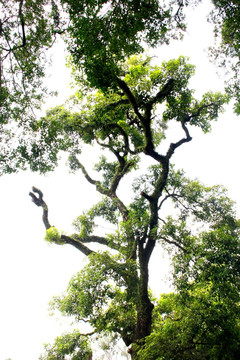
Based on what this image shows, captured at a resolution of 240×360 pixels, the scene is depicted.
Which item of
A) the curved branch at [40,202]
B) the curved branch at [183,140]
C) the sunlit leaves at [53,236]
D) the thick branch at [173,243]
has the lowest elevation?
the thick branch at [173,243]

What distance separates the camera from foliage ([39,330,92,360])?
8.17 metres

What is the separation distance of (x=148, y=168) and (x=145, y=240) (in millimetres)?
4034

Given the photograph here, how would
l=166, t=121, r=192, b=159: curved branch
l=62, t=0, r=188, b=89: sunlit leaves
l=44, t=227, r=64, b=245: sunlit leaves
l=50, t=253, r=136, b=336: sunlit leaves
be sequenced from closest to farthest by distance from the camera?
1. l=62, t=0, r=188, b=89: sunlit leaves
2. l=50, t=253, r=136, b=336: sunlit leaves
3. l=166, t=121, r=192, b=159: curved branch
4. l=44, t=227, r=64, b=245: sunlit leaves

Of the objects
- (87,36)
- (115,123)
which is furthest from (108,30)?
(115,123)

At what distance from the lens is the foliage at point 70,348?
8.17 m

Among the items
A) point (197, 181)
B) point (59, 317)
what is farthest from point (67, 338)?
point (197, 181)

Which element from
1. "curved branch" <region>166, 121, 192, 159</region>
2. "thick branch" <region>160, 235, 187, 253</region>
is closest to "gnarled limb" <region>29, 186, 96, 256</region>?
"thick branch" <region>160, 235, 187, 253</region>

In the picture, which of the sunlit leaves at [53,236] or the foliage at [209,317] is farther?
the sunlit leaves at [53,236]

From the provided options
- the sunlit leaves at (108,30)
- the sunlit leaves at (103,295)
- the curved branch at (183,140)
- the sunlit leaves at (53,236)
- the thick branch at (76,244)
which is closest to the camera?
the sunlit leaves at (108,30)

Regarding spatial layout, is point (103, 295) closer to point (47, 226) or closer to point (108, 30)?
point (47, 226)

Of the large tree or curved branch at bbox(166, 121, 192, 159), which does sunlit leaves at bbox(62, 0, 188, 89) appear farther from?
A: curved branch at bbox(166, 121, 192, 159)

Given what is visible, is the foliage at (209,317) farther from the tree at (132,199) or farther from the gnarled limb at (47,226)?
the gnarled limb at (47,226)

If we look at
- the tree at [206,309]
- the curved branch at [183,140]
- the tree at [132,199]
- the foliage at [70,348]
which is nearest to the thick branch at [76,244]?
the tree at [132,199]

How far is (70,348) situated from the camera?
8242mm
